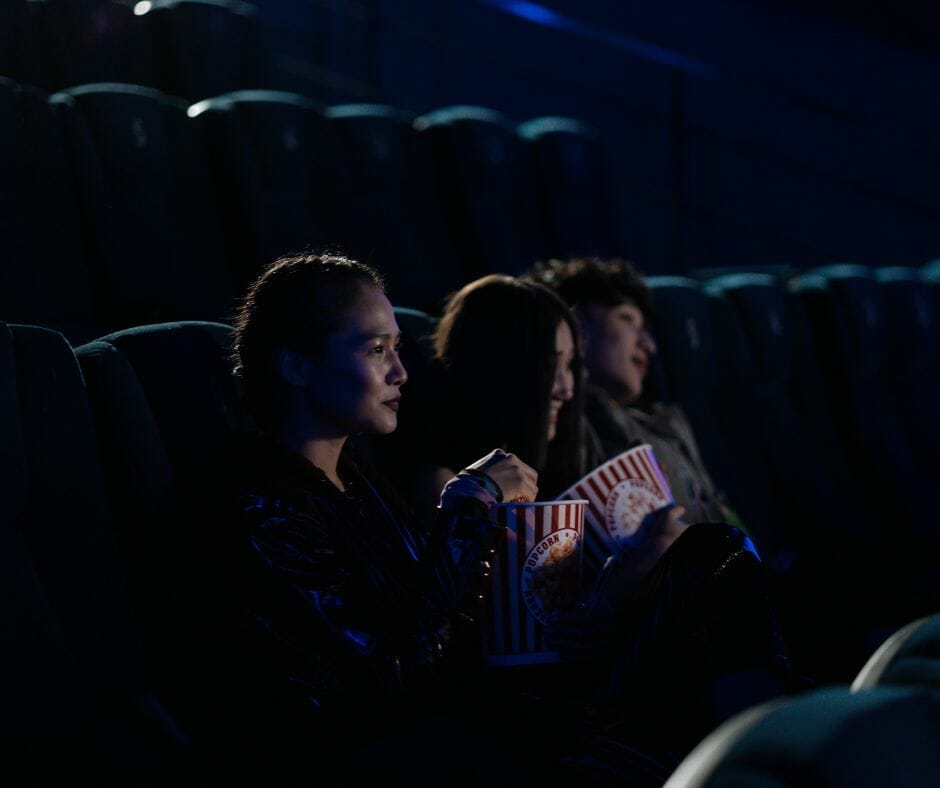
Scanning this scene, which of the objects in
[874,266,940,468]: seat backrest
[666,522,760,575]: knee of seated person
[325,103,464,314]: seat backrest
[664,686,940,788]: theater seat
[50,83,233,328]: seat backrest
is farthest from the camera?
[874,266,940,468]: seat backrest

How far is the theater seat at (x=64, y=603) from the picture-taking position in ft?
2.34

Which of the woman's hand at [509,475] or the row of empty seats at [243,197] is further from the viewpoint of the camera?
the row of empty seats at [243,197]

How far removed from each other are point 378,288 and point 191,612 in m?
0.24

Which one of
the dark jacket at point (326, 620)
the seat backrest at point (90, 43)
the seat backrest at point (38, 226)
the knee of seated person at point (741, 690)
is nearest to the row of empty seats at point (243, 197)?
the seat backrest at point (38, 226)

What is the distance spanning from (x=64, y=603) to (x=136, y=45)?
4.26 ft

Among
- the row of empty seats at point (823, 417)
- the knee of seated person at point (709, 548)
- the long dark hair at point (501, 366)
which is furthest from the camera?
the row of empty seats at point (823, 417)

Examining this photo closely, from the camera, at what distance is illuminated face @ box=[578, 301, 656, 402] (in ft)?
4.22

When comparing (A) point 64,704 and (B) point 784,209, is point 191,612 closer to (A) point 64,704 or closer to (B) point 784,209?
(A) point 64,704

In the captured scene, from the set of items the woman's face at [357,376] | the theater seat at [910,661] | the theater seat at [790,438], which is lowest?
the theater seat at [790,438]

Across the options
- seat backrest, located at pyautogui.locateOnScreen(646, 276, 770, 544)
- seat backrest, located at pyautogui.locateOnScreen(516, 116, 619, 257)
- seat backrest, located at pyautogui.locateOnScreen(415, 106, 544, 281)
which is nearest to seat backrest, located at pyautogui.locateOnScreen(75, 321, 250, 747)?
seat backrest, located at pyautogui.locateOnScreen(646, 276, 770, 544)

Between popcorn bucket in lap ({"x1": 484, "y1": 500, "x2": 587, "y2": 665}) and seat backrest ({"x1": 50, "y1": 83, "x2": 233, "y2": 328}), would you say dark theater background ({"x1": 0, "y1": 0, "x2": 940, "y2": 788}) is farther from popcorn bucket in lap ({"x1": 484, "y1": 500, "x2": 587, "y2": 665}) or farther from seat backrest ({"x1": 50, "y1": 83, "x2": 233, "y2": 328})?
popcorn bucket in lap ({"x1": 484, "y1": 500, "x2": 587, "y2": 665})

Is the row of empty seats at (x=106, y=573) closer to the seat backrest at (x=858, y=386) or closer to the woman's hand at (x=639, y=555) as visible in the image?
the woman's hand at (x=639, y=555)

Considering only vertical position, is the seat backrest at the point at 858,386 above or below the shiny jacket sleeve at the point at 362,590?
below

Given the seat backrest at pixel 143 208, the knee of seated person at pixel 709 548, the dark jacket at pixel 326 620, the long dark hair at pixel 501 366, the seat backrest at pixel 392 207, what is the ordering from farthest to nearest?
the seat backrest at pixel 392 207, the seat backrest at pixel 143 208, the long dark hair at pixel 501 366, the knee of seated person at pixel 709 548, the dark jacket at pixel 326 620
